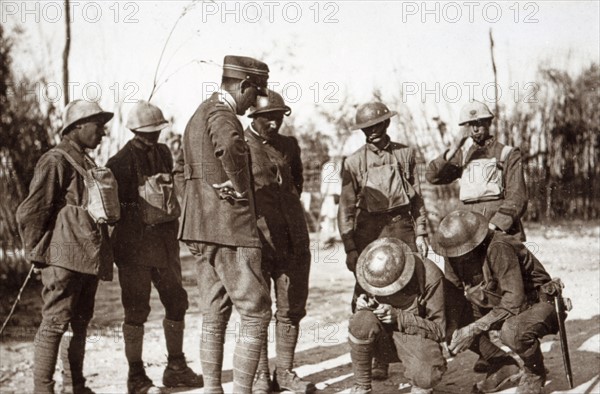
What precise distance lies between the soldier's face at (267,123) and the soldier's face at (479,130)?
1751mm

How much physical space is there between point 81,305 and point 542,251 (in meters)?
10.1

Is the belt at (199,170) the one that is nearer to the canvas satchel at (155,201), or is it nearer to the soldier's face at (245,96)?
Answer: the soldier's face at (245,96)

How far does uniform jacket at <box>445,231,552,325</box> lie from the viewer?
4812mm

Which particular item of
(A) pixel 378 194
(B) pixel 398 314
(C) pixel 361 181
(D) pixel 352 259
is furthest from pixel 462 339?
(C) pixel 361 181

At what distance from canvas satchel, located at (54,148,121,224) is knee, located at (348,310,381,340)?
1.82 m

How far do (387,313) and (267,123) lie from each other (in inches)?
68.7

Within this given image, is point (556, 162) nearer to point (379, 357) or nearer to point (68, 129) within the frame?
point (379, 357)

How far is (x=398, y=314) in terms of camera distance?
4797 millimetres

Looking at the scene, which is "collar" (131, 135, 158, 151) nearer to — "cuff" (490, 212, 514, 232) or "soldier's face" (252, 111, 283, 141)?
"soldier's face" (252, 111, 283, 141)

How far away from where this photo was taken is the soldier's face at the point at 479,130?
6.05 meters

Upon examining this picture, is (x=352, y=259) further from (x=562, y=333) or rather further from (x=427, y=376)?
(x=562, y=333)

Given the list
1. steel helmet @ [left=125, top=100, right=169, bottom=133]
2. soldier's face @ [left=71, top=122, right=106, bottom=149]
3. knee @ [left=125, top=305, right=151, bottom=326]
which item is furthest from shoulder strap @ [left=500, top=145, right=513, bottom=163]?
soldier's face @ [left=71, top=122, right=106, bottom=149]

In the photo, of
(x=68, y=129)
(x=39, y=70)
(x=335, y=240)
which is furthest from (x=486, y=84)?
(x=68, y=129)

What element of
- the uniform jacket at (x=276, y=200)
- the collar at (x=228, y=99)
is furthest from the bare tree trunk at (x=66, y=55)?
the collar at (x=228, y=99)
